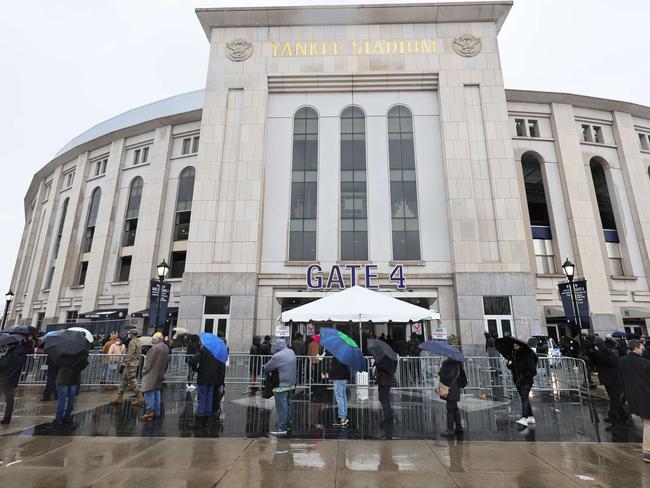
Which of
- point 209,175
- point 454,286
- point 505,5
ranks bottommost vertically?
point 454,286

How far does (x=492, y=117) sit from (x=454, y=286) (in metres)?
11.8

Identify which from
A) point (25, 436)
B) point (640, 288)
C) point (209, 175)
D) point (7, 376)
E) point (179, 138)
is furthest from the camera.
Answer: point (179, 138)

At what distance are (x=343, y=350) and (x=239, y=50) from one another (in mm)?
25417

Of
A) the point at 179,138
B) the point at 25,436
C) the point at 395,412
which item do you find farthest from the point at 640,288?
the point at 179,138

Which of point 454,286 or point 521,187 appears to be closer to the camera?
point 454,286

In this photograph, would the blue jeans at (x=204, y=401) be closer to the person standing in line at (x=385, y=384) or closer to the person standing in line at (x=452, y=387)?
the person standing in line at (x=385, y=384)

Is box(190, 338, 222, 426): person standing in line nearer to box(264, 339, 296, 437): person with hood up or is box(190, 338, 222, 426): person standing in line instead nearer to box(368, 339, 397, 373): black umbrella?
box(264, 339, 296, 437): person with hood up

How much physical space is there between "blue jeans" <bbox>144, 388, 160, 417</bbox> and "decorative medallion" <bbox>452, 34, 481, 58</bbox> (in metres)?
27.7

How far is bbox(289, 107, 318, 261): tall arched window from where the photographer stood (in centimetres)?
2411

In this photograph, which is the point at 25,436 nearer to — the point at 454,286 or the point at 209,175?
the point at 209,175

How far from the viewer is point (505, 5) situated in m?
25.9

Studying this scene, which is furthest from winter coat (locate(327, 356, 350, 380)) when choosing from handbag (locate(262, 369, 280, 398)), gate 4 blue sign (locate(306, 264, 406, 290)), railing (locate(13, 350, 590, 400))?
gate 4 blue sign (locate(306, 264, 406, 290))

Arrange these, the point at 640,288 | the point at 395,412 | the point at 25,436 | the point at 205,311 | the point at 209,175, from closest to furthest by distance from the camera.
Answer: the point at 25,436 → the point at 395,412 → the point at 205,311 → the point at 209,175 → the point at 640,288

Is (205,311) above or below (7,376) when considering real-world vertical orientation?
above
